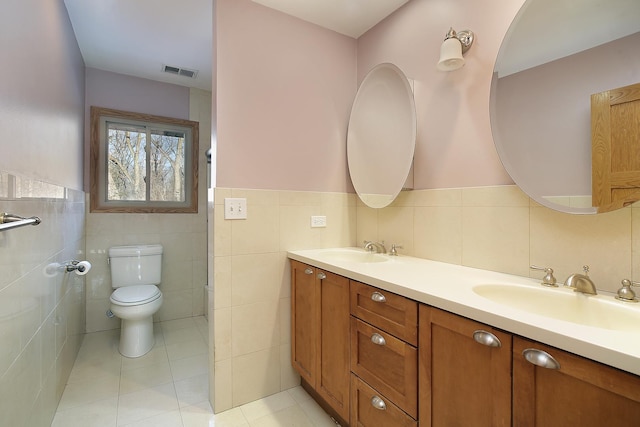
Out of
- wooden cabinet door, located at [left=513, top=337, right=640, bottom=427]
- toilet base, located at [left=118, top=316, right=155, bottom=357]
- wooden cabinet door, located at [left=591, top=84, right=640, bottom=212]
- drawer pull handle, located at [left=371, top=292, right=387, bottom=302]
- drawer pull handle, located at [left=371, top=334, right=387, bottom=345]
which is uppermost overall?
wooden cabinet door, located at [left=591, top=84, right=640, bottom=212]

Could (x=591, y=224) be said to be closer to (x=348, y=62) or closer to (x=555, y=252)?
(x=555, y=252)

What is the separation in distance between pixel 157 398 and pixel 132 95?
2.58 metres

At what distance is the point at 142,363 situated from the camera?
220 centimetres

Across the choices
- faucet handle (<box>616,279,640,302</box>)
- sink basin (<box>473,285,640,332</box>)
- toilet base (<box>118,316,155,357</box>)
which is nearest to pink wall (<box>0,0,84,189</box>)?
toilet base (<box>118,316,155,357</box>)

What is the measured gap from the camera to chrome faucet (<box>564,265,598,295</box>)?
981 millimetres

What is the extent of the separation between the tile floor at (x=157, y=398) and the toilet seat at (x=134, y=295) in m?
0.43

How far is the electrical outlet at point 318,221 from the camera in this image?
1.98 metres

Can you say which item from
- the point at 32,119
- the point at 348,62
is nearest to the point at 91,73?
the point at 32,119

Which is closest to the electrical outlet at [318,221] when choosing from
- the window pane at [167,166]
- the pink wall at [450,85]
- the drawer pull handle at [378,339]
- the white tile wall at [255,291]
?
the white tile wall at [255,291]

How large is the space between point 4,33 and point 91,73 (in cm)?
203

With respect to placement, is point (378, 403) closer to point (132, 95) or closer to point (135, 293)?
A: point (135, 293)

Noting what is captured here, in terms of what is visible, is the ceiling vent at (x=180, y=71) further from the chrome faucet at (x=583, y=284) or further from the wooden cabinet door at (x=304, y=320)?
the chrome faucet at (x=583, y=284)

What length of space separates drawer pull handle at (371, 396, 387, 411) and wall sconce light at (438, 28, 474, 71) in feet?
5.06

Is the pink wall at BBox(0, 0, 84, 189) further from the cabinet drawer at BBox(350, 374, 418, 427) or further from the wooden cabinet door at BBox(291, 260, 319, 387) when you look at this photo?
the cabinet drawer at BBox(350, 374, 418, 427)
